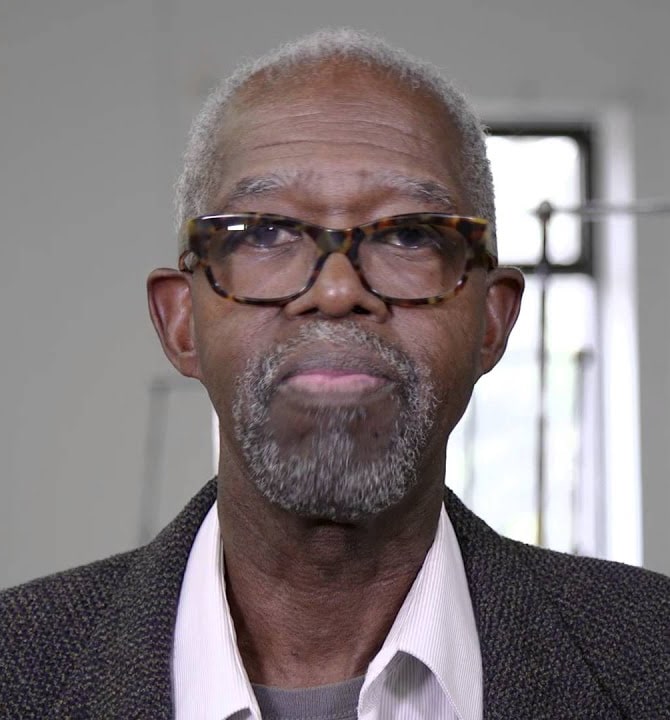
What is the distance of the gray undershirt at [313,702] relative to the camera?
952 millimetres

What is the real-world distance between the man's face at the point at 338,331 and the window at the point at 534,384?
2.12 m

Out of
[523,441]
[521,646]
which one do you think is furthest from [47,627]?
[523,441]

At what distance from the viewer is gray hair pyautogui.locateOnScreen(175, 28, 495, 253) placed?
1.03 metres

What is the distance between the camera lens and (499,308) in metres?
1.09

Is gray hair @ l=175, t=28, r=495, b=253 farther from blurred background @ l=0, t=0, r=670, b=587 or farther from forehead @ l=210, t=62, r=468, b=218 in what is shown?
blurred background @ l=0, t=0, r=670, b=587

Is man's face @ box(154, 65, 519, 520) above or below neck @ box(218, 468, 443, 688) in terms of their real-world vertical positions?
above

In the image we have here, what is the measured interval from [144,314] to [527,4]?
130cm

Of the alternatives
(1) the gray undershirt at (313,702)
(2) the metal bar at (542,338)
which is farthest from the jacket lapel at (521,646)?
(2) the metal bar at (542,338)

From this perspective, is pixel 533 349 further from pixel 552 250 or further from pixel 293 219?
pixel 293 219

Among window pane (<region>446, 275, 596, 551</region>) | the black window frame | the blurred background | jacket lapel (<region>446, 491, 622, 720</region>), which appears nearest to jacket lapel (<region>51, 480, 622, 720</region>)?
jacket lapel (<region>446, 491, 622, 720</region>)

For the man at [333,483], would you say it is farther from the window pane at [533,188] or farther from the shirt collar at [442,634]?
the window pane at [533,188]

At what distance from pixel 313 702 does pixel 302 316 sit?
12.7 inches

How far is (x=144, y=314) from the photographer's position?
2980 millimetres

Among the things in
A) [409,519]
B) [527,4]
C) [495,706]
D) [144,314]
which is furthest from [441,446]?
[527,4]
